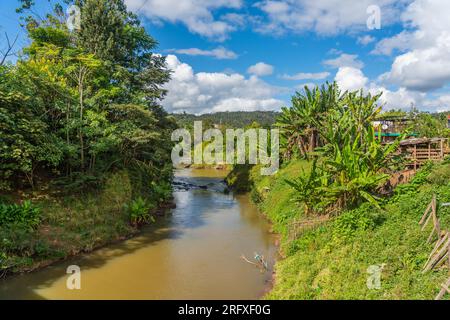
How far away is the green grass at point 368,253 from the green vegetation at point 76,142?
8206 mm

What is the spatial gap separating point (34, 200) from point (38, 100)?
168 inches

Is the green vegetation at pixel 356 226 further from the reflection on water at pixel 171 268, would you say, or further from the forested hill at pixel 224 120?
the forested hill at pixel 224 120

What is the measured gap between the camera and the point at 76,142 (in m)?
15.0

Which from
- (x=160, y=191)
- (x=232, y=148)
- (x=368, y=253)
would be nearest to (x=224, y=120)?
(x=232, y=148)

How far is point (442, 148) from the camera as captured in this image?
59.2 feet

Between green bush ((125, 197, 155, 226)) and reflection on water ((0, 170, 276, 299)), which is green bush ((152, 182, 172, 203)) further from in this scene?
green bush ((125, 197, 155, 226))

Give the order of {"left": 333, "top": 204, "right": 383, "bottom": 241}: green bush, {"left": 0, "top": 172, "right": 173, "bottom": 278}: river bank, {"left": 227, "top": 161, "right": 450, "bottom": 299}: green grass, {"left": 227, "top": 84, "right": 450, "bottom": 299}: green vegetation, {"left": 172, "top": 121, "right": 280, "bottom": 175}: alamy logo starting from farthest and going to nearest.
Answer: {"left": 172, "top": 121, "right": 280, "bottom": 175}: alamy logo → {"left": 333, "top": 204, "right": 383, "bottom": 241}: green bush → {"left": 0, "top": 172, "right": 173, "bottom": 278}: river bank → {"left": 227, "top": 84, "right": 450, "bottom": 299}: green vegetation → {"left": 227, "top": 161, "right": 450, "bottom": 299}: green grass

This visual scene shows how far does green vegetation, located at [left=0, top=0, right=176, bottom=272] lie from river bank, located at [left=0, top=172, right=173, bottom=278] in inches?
1.5

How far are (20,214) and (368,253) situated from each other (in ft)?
38.9

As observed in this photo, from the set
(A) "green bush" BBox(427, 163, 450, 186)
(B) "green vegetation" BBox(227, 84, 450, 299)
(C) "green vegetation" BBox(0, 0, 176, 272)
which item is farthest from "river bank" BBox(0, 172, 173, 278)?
(A) "green bush" BBox(427, 163, 450, 186)

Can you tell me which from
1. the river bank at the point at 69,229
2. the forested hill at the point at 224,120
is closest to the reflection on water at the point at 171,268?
the river bank at the point at 69,229

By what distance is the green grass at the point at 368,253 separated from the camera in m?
7.44

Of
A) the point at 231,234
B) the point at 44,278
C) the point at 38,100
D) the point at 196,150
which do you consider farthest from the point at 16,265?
the point at 196,150

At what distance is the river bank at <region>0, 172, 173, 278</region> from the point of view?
10383 mm
